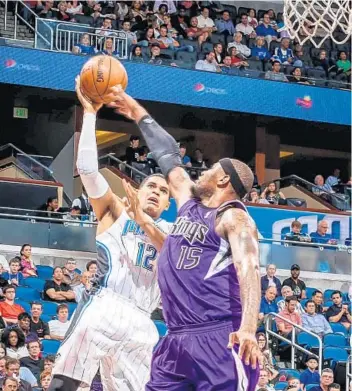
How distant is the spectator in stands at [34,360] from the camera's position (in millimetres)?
11180

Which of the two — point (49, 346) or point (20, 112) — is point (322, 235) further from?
point (20, 112)

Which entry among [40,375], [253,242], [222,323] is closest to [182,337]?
[222,323]

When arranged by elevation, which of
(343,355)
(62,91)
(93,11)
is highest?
(93,11)

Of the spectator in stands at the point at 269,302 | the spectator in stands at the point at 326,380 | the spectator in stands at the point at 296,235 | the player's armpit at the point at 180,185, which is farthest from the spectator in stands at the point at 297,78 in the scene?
the player's armpit at the point at 180,185

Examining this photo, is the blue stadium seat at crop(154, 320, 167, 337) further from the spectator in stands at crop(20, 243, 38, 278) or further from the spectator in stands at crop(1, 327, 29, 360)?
the spectator in stands at crop(20, 243, 38, 278)

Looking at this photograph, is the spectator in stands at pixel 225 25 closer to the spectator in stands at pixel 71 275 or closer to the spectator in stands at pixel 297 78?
the spectator in stands at pixel 297 78

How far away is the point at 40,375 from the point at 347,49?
13.2 m

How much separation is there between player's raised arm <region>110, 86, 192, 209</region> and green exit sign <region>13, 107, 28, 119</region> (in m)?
14.1

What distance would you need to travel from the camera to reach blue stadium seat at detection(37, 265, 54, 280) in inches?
569

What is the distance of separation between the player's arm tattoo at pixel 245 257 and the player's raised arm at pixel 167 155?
484mm

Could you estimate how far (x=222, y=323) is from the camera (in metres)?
6.13

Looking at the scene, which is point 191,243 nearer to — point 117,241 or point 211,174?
point 211,174

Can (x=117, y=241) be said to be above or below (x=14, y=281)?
above

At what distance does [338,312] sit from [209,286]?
28.9 feet
